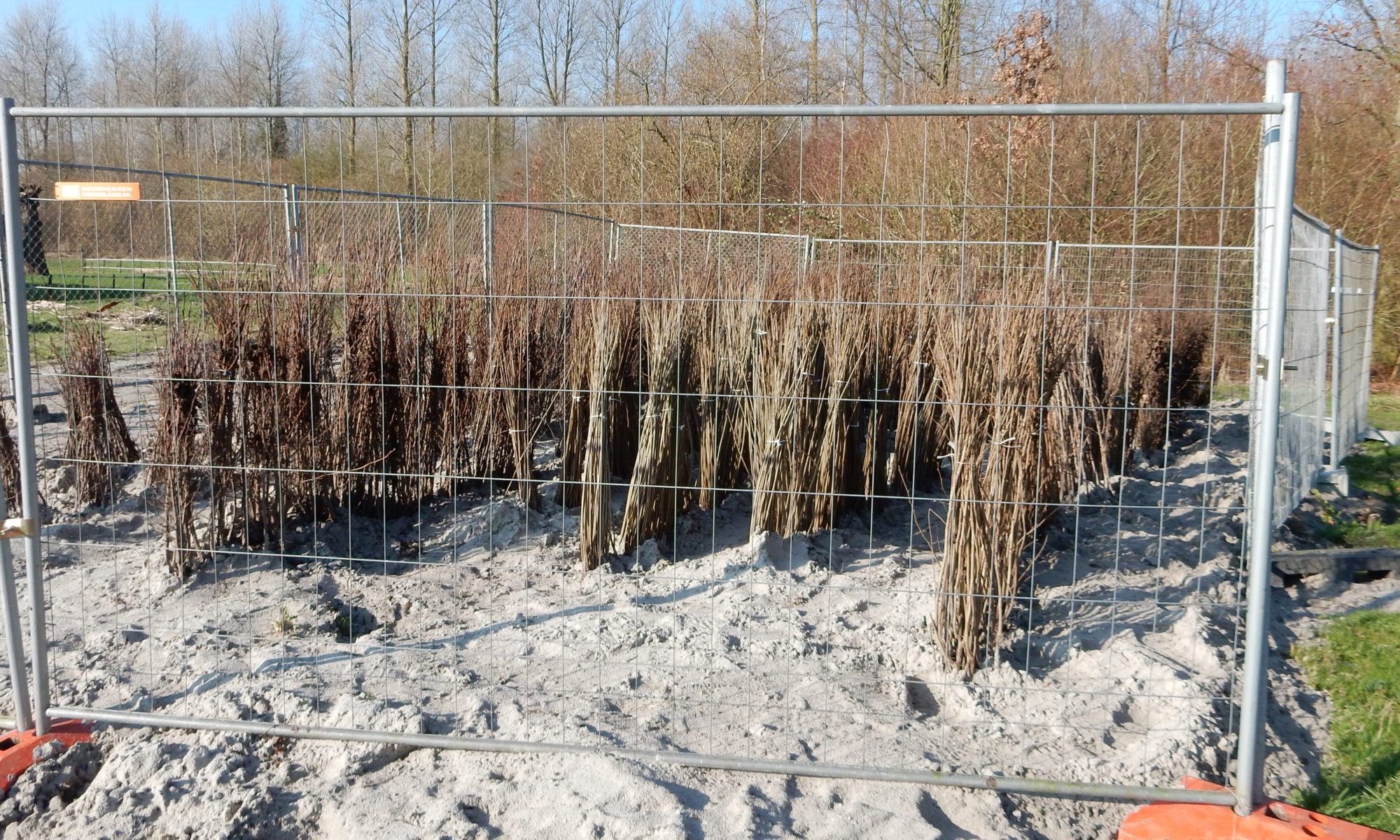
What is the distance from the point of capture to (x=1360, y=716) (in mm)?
3182

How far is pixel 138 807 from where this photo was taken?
257cm

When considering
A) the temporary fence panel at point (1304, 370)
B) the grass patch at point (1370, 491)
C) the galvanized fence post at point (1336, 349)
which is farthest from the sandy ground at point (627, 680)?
the galvanized fence post at point (1336, 349)

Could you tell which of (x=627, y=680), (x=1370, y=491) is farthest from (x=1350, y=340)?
(x=627, y=680)

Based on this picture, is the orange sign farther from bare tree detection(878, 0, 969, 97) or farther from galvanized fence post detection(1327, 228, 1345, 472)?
bare tree detection(878, 0, 969, 97)

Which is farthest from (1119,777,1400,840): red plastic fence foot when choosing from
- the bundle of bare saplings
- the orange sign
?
the orange sign

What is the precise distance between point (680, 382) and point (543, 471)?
45.9 inches

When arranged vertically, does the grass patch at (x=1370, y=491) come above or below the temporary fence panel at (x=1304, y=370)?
below

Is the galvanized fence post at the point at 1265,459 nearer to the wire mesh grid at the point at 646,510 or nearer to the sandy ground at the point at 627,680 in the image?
the wire mesh grid at the point at 646,510

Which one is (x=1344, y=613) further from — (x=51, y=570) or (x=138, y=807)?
(x=51, y=570)

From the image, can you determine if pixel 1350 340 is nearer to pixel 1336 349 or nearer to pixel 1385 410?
pixel 1336 349

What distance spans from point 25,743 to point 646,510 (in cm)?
234

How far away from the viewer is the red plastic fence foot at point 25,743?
274 cm

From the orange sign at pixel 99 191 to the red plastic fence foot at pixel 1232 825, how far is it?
3090 millimetres

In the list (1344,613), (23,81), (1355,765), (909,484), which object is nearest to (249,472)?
(909,484)
